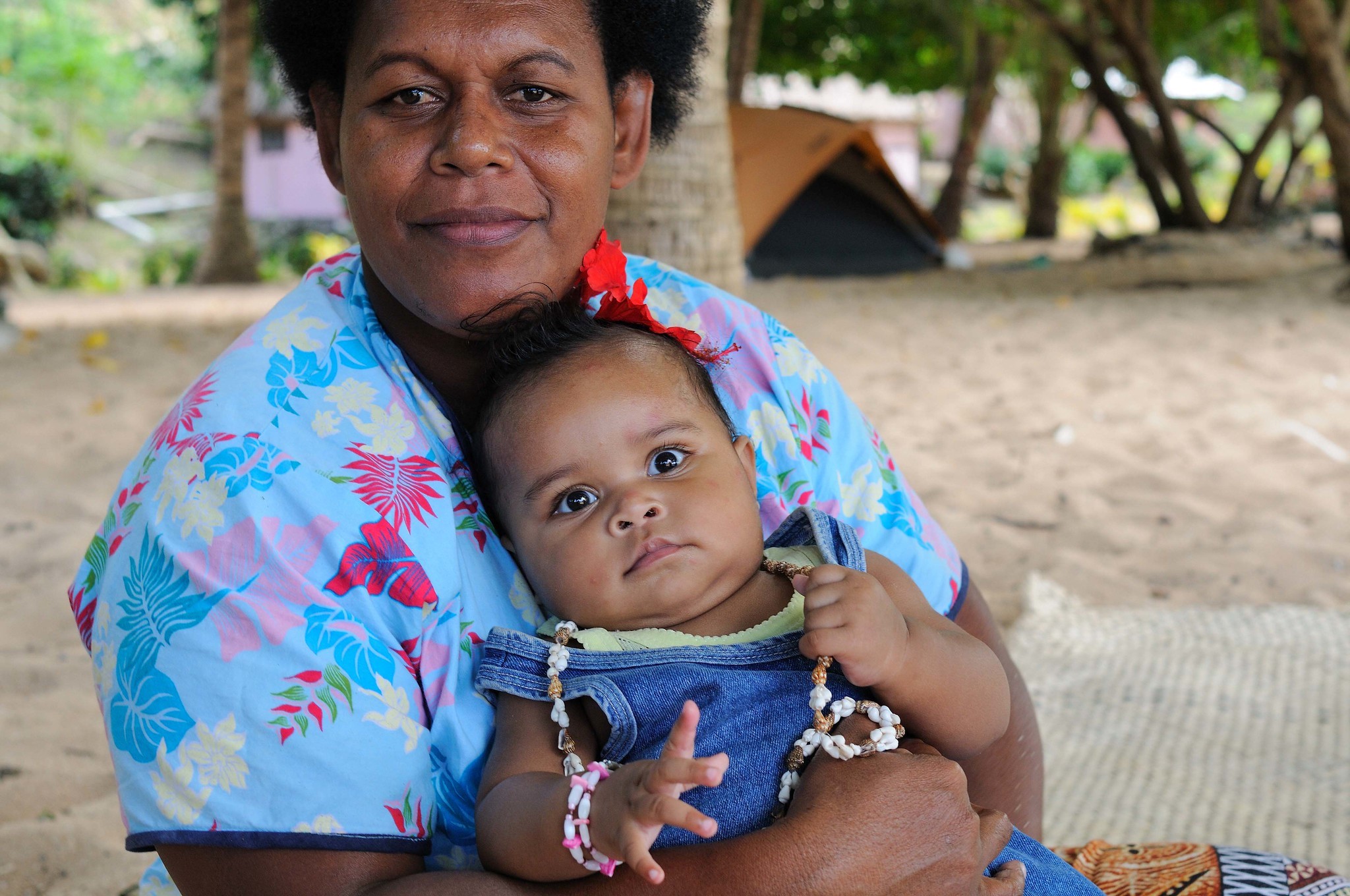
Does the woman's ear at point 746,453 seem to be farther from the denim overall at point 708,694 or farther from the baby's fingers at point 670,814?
the baby's fingers at point 670,814

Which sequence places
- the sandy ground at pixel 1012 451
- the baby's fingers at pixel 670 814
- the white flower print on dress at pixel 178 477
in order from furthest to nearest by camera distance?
the sandy ground at pixel 1012 451, the white flower print on dress at pixel 178 477, the baby's fingers at pixel 670 814

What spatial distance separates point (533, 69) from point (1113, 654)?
99.6 inches

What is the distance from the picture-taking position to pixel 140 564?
122cm

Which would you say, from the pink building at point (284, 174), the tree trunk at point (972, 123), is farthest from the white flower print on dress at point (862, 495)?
the pink building at point (284, 174)

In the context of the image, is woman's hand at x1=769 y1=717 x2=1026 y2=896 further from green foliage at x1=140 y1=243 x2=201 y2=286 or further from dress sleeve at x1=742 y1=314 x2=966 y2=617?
green foliage at x1=140 y1=243 x2=201 y2=286

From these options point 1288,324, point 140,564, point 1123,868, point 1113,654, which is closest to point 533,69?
point 140,564

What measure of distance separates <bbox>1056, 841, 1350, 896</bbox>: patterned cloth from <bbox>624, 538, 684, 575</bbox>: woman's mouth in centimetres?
86

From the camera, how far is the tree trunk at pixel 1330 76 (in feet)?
28.0

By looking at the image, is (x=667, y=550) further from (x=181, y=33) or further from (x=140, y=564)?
(x=181, y=33)

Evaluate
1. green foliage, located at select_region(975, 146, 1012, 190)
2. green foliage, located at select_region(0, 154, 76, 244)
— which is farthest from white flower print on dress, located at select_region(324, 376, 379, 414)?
green foliage, located at select_region(975, 146, 1012, 190)

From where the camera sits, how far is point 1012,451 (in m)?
5.11

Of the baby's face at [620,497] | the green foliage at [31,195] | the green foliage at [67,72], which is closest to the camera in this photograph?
the baby's face at [620,497]

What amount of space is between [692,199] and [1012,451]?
2.07 metres

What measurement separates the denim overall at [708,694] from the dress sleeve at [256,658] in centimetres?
14
